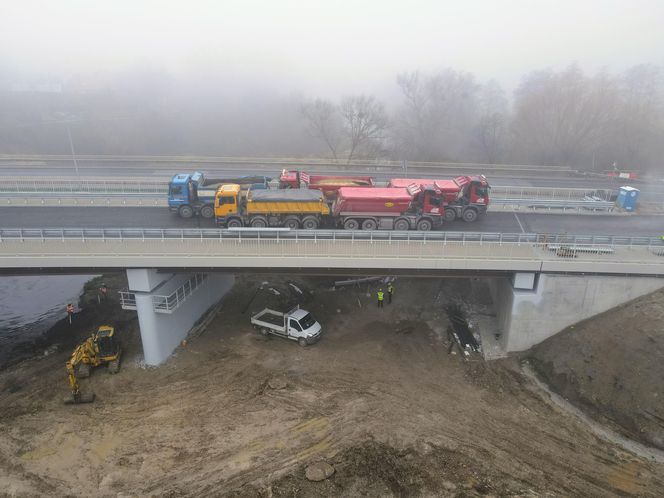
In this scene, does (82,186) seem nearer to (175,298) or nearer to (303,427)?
(175,298)

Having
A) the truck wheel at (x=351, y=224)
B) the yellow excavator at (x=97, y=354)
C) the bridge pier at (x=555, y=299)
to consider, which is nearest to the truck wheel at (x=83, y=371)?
the yellow excavator at (x=97, y=354)

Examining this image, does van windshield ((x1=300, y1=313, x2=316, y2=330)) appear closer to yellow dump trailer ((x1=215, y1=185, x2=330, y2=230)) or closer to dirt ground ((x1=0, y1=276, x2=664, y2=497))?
dirt ground ((x1=0, y1=276, x2=664, y2=497))

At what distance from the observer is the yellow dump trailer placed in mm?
24672

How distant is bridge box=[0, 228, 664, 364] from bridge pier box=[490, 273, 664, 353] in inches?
1.9

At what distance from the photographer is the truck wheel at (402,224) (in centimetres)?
2567

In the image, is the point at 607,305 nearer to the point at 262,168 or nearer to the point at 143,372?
the point at 143,372

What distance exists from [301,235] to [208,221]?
710cm

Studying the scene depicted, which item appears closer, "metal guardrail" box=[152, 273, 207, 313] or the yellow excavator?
the yellow excavator

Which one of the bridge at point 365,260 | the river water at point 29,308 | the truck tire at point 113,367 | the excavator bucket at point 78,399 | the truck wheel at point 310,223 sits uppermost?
the truck wheel at point 310,223

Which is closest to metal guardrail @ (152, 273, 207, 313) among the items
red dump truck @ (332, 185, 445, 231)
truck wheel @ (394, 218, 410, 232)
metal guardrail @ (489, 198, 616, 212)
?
red dump truck @ (332, 185, 445, 231)

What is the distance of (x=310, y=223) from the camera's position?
25.2m

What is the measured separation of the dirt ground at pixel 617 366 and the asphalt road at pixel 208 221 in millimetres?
6847

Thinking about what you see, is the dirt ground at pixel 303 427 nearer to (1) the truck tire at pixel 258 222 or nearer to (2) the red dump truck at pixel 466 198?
(1) the truck tire at pixel 258 222

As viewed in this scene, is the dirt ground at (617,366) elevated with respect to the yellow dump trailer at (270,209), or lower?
lower
